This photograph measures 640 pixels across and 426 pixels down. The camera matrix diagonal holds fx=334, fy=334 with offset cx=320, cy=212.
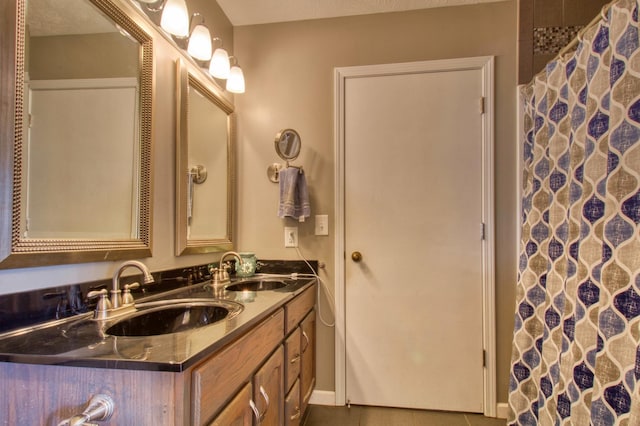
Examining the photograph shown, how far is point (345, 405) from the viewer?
1.99 meters

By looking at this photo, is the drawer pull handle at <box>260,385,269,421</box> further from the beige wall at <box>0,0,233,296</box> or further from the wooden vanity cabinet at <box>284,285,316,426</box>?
the beige wall at <box>0,0,233,296</box>

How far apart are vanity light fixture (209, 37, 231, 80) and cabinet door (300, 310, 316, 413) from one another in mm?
1358

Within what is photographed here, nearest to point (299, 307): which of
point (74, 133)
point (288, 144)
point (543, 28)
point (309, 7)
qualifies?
point (288, 144)

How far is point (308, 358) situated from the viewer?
1792 mm

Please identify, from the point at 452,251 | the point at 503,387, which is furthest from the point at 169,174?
the point at 503,387

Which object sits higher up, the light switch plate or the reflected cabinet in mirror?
the reflected cabinet in mirror

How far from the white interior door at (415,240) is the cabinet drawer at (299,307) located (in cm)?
23

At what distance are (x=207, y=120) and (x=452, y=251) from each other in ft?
5.13

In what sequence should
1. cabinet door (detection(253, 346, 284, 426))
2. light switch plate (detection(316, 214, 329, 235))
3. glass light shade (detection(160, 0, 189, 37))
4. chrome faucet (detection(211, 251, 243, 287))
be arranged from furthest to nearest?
light switch plate (detection(316, 214, 329, 235)) < chrome faucet (detection(211, 251, 243, 287)) < glass light shade (detection(160, 0, 189, 37)) < cabinet door (detection(253, 346, 284, 426))

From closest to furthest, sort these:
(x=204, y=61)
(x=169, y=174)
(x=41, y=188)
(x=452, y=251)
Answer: (x=41, y=188) < (x=169, y=174) < (x=204, y=61) < (x=452, y=251)

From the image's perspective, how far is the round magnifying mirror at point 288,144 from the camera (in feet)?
6.56

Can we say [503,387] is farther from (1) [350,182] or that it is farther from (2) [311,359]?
(1) [350,182]

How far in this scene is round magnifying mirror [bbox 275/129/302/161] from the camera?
78.7 inches

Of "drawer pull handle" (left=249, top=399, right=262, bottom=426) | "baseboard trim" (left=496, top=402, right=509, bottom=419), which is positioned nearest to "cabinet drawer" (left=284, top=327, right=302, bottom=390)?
"drawer pull handle" (left=249, top=399, right=262, bottom=426)
